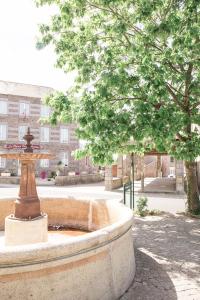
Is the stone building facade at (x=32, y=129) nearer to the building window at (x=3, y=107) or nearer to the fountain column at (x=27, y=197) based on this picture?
the building window at (x=3, y=107)

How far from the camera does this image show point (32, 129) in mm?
39844

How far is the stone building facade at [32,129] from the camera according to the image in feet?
126

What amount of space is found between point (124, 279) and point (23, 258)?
7.66ft

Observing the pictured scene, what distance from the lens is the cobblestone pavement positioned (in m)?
5.64

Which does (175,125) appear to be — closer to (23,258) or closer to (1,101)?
(23,258)

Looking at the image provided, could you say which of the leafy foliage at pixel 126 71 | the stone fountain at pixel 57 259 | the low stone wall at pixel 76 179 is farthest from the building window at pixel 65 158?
the stone fountain at pixel 57 259

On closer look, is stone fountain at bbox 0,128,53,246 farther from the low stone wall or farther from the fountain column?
the low stone wall

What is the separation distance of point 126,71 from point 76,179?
21.3m

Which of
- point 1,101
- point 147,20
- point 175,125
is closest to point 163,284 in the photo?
point 175,125

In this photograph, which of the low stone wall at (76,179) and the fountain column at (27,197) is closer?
the fountain column at (27,197)

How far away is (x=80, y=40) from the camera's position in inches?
461

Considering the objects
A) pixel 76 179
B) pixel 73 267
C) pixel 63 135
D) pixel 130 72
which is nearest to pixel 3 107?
pixel 63 135

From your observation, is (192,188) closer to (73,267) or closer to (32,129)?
(73,267)

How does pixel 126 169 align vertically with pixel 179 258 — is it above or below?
above
